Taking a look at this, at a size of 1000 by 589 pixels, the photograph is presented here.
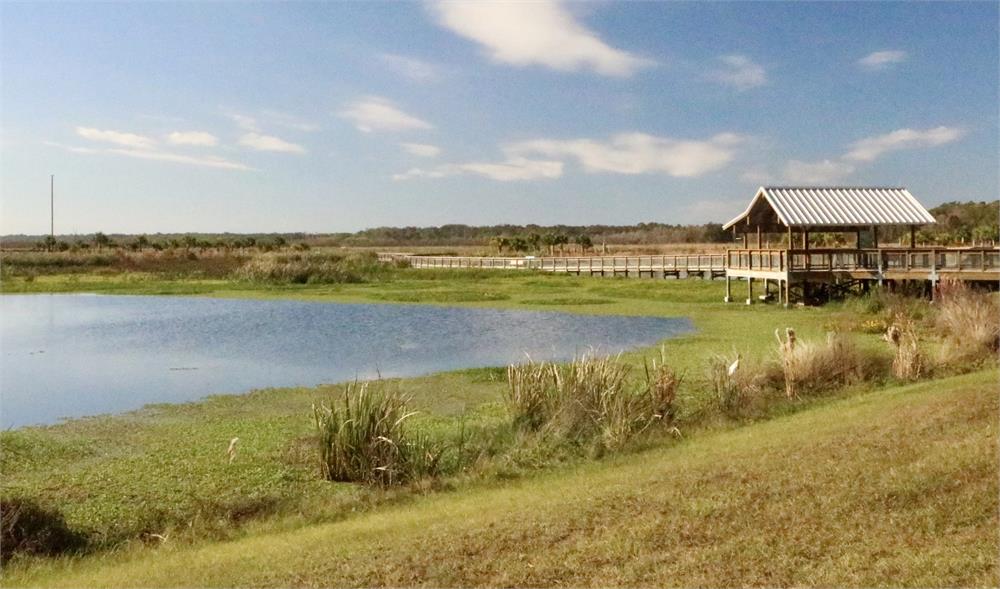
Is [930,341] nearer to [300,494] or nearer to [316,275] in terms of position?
[300,494]

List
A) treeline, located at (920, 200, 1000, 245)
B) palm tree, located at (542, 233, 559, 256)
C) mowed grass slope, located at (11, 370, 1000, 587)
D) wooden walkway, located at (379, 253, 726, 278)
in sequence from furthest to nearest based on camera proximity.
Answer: palm tree, located at (542, 233, 559, 256) → treeline, located at (920, 200, 1000, 245) → wooden walkway, located at (379, 253, 726, 278) → mowed grass slope, located at (11, 370, 1000, 587)

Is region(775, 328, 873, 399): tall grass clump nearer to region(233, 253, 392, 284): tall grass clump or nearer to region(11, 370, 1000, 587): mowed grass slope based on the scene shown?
region(11, 370, 1000, 587): mowed grass slope

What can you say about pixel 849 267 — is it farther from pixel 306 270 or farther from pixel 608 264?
pixel 306 270

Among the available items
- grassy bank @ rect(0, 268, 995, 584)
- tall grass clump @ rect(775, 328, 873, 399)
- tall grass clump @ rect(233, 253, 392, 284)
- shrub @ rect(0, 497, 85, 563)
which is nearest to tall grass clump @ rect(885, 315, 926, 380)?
grassy bank @ rect(0, 268, 995, 584)

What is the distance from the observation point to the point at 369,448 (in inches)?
378

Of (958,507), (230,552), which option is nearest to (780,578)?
(958,507)

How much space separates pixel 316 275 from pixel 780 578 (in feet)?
150

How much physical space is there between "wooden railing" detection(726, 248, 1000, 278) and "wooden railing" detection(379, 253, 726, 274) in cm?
1258

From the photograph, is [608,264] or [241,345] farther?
[608,264]

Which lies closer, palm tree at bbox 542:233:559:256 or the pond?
the pond

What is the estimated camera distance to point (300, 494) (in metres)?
9.12

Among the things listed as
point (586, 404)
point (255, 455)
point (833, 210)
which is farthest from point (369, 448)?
point (833, 210)

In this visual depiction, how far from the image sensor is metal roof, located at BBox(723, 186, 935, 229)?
2962 cm

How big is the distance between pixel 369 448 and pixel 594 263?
43073mm
